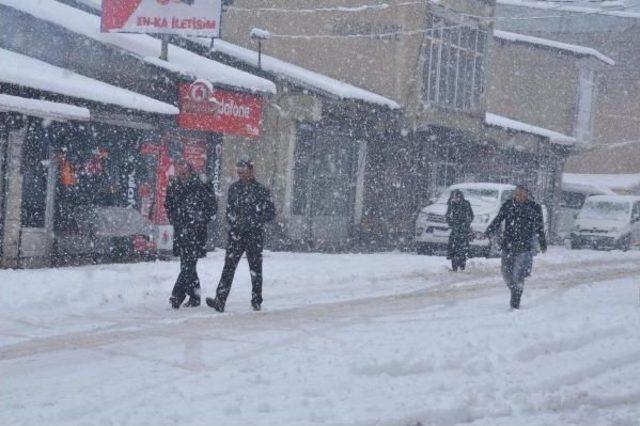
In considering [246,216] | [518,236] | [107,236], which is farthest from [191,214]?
[107,236]

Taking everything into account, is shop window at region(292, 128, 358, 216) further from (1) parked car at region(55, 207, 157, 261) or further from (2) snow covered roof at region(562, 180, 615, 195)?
(2) snow covered roof at region(562, 180, 615, 195)

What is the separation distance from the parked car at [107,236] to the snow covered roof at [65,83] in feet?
7.07

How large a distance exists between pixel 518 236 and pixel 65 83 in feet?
26.9

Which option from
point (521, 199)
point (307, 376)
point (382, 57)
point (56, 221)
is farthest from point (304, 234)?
point (307, 376)

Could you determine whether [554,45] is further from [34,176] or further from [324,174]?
[34,176]

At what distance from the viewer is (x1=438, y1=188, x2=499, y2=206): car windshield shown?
81.5 feet

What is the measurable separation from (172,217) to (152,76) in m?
7.74

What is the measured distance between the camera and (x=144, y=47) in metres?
19.9

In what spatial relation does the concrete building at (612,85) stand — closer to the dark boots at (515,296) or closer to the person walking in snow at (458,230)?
the person walking in snow at (458,230)

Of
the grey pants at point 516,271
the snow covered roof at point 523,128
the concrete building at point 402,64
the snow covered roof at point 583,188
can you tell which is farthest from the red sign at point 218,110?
the snow covered roof at point 583,188

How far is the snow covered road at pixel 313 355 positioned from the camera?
639cm

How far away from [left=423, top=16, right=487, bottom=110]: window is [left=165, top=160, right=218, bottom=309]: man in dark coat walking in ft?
56.0

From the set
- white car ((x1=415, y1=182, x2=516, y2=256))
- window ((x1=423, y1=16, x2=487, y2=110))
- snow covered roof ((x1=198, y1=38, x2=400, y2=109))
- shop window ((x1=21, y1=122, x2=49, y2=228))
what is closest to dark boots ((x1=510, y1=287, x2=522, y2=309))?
→ shop window ((x1=21, y1=122, x2=49, y2=228))

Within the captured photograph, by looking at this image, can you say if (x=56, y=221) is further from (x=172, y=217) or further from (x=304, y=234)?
(x=304, y=234)
